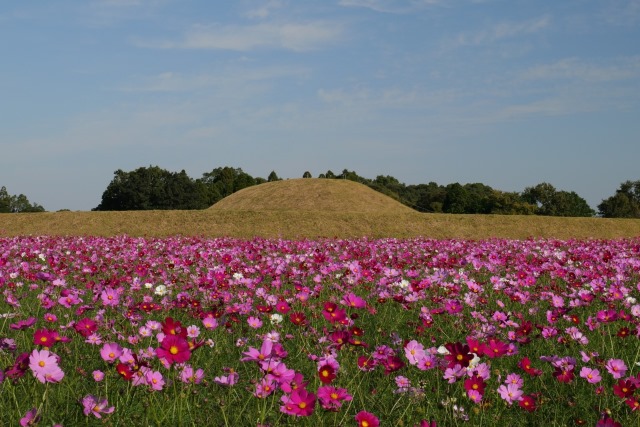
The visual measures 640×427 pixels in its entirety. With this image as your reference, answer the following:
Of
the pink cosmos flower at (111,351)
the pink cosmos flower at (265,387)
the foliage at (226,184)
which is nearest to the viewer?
the pink cosmos flower at (265,387)

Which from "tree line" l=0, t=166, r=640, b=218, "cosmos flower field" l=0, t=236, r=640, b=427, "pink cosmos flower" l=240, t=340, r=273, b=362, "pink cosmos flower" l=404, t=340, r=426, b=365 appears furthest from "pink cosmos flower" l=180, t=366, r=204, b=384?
"tree line" l=0, t=166, r=640, b=218

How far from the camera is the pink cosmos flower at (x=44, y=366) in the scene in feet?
A: 8.67

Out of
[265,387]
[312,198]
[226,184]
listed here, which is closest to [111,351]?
[265,387]

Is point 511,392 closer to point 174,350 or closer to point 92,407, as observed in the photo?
point 174,350

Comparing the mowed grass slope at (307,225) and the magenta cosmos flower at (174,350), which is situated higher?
the mowed grass slope at (307,225)

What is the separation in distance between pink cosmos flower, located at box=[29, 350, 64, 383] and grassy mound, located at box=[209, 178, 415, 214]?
185 ft

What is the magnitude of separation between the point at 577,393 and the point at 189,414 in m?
2.65

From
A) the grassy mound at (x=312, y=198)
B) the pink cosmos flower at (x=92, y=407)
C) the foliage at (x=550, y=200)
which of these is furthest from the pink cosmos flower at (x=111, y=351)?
the foliage at (x=550, y=200)

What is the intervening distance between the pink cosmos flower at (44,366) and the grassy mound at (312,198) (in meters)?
56.3

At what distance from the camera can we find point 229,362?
184 inches

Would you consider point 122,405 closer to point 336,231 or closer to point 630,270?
point 630,270

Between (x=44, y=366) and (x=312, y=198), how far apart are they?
60127 mm

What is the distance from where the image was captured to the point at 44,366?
270cm

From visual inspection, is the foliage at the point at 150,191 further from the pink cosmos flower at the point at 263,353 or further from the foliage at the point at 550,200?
the pink cosmos flower at the point at 263,353
